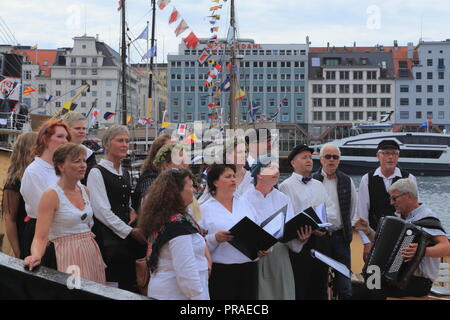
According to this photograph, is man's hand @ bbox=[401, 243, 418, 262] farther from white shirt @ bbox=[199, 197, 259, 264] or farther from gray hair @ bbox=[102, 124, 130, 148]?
gray hair @ bbox=[102, 124, 130, 148]

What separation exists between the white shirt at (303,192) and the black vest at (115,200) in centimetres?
140

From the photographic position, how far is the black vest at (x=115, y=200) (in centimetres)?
425

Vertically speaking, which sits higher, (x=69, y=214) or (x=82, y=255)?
(x=69, y=214)

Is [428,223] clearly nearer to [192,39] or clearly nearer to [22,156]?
[22,156]

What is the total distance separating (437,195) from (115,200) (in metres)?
33.3

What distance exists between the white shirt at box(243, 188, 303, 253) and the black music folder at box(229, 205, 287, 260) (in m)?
0.41

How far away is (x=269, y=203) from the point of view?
452 centimetres

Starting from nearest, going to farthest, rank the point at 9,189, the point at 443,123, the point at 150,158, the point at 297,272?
1. the point at 9,189
2. the point at 297,272
3. the point at 150,158
4. the point at 443,123

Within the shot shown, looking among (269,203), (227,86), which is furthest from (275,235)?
(227,86)

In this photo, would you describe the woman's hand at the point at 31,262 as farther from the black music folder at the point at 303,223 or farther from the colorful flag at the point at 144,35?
the colorful flag at the point at 144,35
